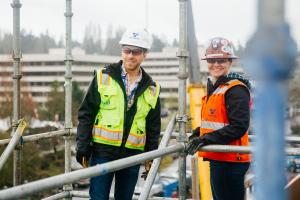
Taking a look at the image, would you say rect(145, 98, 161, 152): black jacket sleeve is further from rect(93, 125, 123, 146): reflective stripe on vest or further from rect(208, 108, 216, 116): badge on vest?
rect(208, 108, 216, 116): badge on vest

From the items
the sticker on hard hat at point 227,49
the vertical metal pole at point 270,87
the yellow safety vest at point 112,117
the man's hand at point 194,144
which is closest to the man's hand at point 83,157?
the yellow safety vest at point 112,117

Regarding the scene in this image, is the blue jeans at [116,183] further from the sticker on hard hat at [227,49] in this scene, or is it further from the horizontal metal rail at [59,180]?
the sticker on hard hat at [227,49]

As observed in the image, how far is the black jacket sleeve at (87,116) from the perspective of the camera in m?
3.52

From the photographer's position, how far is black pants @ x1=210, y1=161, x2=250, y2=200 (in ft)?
11.5

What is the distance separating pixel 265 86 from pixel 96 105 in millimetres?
2677

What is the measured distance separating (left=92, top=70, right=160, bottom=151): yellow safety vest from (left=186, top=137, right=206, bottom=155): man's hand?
382mm

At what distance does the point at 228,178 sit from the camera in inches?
138

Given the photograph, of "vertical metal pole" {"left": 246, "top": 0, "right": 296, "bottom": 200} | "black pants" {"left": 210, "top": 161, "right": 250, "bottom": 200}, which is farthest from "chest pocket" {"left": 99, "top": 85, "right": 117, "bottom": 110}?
"vertical metal pole" {"left": 246, "top": 0, "right": 296, "bottom": 200}

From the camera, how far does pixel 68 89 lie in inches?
178

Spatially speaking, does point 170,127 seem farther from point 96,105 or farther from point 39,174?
point 39,174

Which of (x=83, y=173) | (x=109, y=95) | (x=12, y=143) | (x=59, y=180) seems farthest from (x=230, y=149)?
(x=12, y=143)

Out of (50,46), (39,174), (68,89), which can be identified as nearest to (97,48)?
(50,46)

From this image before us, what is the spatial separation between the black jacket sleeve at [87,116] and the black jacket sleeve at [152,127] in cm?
43

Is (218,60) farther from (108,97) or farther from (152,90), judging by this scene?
(108,97)
